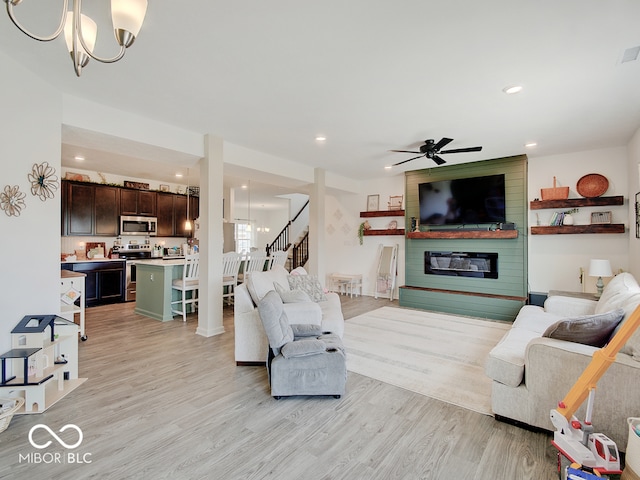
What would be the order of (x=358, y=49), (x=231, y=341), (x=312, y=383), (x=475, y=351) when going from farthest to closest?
(x=231, y=341)
(x=475, y=351)
(x=312, y=383)
(x=358, y=49)

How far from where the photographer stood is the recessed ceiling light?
9.67 feet

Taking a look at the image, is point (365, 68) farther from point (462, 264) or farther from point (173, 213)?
point (173, 213)

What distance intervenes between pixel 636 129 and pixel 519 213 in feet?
6.09

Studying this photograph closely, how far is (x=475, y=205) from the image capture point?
5820 millimetres

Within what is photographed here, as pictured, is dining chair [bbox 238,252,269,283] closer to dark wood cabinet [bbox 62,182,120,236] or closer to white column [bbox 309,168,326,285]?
white column [bbox 309,168,326,285]

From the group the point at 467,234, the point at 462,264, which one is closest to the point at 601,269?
the point at 467,234

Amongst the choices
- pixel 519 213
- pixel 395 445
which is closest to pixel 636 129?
pixel 519 213

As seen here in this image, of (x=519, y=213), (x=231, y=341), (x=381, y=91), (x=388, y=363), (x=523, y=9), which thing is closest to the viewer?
(x=523, y=9)

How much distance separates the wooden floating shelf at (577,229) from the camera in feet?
15.6

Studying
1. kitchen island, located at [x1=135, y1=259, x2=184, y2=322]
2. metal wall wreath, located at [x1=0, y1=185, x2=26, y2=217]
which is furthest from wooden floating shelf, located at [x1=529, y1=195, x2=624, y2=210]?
metal wall wreath, located at [x1=0, y1=185, x2=26, y2=217]

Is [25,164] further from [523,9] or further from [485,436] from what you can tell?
[485,436]

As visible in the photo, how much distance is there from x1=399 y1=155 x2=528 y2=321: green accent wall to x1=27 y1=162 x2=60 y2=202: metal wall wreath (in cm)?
566

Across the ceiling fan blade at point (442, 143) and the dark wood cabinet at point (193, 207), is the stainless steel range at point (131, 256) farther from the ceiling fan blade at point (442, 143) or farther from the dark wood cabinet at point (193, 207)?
the ceiling fan blade at point (442, 143)

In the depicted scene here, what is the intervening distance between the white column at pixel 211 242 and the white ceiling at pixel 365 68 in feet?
A: 1.39
